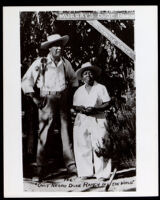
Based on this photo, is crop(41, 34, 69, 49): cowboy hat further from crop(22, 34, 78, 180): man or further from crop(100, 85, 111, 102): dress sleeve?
crop(100, 85, 111, 102): dress sleeve

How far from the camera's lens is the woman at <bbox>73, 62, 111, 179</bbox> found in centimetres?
105

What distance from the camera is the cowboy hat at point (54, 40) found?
105cm

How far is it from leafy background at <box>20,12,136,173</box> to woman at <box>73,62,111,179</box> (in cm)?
2

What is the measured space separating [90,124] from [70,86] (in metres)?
0.11

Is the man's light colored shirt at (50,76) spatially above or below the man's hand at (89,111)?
above

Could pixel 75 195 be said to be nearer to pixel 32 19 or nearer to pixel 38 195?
pixel 38 195

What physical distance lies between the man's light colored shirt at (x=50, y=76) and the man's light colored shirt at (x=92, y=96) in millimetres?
26

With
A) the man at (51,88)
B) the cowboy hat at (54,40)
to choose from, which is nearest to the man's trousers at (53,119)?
the man at (51,88)

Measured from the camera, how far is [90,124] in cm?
105

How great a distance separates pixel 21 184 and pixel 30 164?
0.06 meters

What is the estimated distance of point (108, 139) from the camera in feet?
3.46
